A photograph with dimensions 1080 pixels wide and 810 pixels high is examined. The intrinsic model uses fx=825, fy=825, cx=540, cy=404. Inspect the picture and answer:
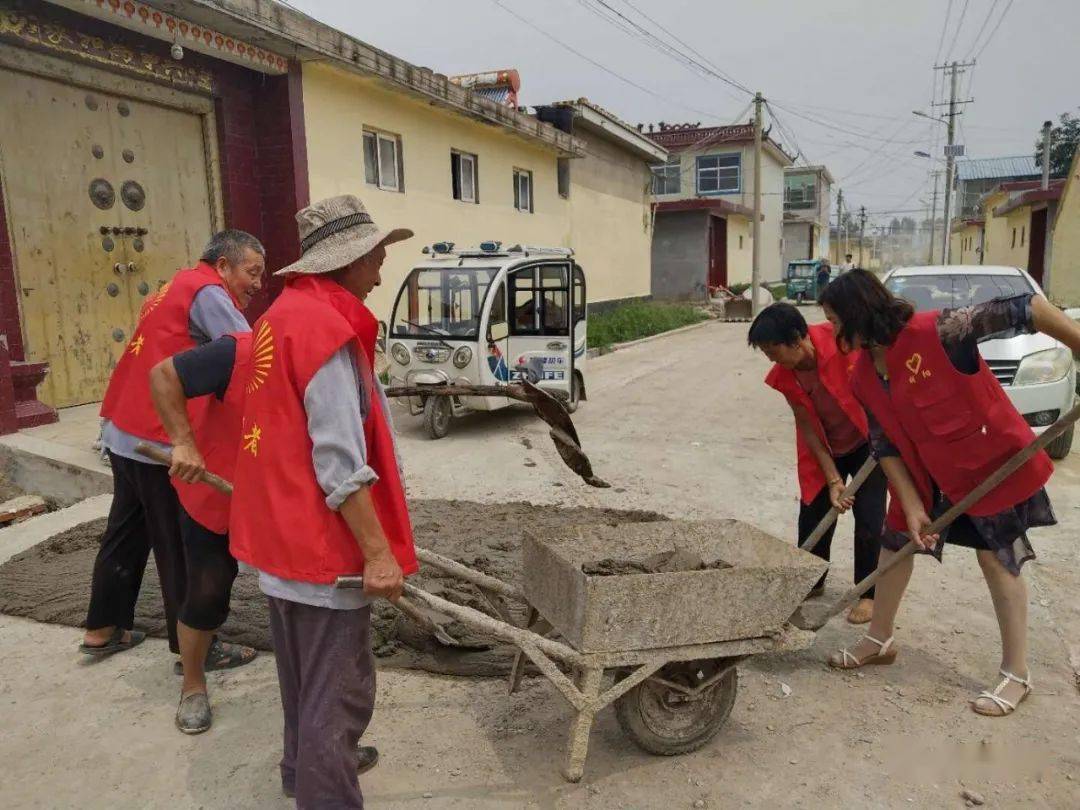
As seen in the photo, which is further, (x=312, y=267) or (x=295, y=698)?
(x=295, y=698)

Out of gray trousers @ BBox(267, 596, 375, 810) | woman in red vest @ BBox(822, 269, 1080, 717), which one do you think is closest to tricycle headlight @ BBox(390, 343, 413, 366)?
woman in red vest @ BBox(822, 269, 1080, 717)

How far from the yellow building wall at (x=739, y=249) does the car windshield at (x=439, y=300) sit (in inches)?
1009

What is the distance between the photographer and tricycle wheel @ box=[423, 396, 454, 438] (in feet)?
26.9

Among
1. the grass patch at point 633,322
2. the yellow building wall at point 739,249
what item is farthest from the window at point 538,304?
the yellow building wall at point 739,249

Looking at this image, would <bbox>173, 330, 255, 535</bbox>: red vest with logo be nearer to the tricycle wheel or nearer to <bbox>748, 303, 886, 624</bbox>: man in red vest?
<bbox>748, 303, 886, 624</bbox>: man in red vest

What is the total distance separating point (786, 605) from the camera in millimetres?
Answer: 2832

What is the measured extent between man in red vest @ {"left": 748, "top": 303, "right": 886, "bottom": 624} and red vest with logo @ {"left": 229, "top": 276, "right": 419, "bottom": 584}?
2062 millimetres

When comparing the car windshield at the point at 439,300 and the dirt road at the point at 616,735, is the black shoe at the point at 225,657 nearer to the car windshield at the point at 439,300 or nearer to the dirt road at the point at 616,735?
the dirt road at the point at 616,735

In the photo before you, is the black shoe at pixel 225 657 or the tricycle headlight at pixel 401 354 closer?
the black shoe at pixel 225 657

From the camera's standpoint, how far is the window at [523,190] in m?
16.1

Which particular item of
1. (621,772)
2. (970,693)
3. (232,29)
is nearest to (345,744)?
(621,772)

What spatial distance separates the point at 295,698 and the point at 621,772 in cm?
116

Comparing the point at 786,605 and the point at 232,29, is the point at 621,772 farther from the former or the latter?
the point at 232,29

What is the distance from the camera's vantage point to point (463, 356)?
26.5 ft
